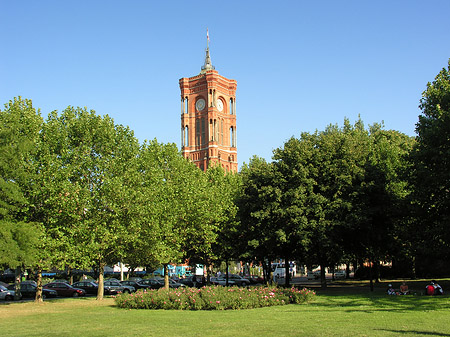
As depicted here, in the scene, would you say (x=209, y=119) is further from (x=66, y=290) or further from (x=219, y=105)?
(x=66, y=290)

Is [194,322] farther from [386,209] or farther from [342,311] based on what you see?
[386,209]

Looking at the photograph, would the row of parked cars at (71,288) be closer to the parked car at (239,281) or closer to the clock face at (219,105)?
the parked car at (239,281)

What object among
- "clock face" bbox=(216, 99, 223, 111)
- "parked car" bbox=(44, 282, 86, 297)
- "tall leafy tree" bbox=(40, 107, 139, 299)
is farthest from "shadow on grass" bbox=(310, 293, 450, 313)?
"clock face" bbox=(216, 99, 223, 111)

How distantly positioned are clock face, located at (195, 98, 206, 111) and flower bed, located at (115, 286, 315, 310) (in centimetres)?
9482

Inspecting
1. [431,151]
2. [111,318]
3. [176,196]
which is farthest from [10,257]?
[431,151]

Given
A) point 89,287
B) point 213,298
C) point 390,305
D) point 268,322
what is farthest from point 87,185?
point 390,305

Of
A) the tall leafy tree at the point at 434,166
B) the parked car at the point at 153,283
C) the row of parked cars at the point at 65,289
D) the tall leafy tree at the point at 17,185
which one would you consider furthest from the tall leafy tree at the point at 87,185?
the tall leafy tree at the point at 434,166

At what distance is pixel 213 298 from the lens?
23.8 m

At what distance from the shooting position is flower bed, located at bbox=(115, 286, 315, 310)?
23750mm

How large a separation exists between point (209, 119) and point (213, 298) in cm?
9418

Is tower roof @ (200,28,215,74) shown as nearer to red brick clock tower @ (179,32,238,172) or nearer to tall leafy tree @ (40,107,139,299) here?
red brick clock tower @ (179,32,238,172)

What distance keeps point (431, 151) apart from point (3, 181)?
26.4 meters

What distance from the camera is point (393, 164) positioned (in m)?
39.1

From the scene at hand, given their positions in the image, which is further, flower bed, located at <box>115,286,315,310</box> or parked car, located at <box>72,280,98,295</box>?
parked car, located at <box>72,280,98,295</box>
